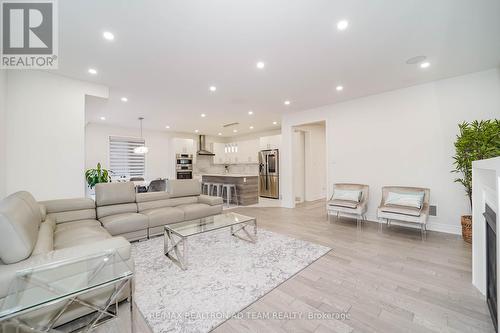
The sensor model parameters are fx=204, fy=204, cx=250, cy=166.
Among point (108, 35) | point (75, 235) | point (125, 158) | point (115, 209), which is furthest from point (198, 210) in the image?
point (125, 158)

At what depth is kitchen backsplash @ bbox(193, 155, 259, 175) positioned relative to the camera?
9453 mm

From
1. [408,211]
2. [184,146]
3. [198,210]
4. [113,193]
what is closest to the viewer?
[408,211]

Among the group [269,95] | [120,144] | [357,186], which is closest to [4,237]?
[269,95]

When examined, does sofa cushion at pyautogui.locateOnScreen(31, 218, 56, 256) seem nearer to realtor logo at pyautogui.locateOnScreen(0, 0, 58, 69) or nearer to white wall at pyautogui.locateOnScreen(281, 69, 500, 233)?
realtor logo at pyautogui.locateOnScreen(0, 0, 58, 69)

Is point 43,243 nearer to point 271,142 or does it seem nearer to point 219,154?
point 271,142

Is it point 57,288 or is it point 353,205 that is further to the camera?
point 353,205

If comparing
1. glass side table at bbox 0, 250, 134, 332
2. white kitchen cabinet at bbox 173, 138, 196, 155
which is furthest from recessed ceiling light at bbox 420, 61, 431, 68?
white kitchen cabinet at bbox 173, 138, 196, 155

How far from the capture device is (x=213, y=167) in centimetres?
1026

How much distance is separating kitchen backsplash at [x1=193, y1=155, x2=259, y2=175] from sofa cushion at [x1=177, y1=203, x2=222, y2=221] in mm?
5118

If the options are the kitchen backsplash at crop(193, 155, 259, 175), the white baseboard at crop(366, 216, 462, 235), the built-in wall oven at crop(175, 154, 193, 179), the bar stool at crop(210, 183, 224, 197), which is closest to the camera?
the white baseboard at crop(366, 216, 462, 235)

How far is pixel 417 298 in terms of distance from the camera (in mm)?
1924

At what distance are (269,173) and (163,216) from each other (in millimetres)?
4814

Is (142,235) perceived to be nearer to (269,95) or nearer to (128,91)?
(128,91)

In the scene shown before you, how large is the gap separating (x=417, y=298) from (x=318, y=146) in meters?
6.09
